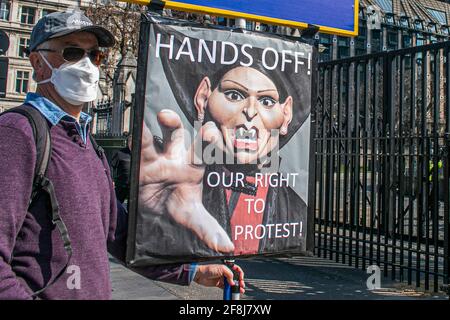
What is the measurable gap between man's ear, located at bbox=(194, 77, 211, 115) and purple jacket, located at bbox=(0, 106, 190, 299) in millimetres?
531

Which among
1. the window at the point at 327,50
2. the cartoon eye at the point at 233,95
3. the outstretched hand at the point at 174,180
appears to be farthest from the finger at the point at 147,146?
the window at the point at 327,50

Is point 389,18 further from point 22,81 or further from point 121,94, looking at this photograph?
point 121,94

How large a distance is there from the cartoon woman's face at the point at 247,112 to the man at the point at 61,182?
1.84 ft

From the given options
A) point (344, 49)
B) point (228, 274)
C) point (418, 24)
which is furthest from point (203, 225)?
point (418, 24)

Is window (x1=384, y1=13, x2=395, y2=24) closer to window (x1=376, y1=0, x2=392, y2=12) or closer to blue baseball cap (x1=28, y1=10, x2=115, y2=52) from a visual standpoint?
window (x1=376, y1=0, x2=392, y2=12)

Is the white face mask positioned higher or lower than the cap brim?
lower

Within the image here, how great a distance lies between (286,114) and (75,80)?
1.06 metres

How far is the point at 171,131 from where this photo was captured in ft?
7.14

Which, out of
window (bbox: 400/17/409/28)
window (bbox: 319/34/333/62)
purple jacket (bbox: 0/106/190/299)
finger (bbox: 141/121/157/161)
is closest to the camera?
purple jacket (bbox: 0/106/190/299)

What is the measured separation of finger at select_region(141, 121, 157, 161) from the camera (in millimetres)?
2123

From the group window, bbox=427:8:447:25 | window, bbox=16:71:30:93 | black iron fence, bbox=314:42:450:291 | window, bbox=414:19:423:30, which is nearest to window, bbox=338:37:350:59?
window, bbox=414:19:423:30

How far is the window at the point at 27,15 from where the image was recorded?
53812 millimetres

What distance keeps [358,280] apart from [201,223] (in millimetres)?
5115

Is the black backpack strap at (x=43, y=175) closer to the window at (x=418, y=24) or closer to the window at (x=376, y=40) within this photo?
the window at (x=376, y=40)
